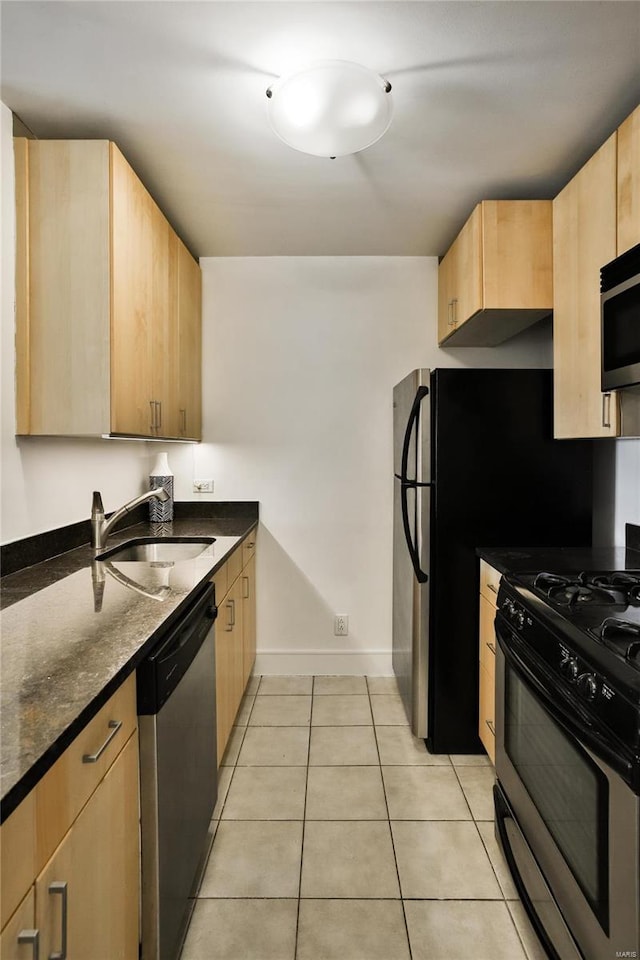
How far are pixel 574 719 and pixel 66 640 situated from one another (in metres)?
1.14

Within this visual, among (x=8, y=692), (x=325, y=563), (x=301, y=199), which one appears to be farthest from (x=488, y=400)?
(x=8, y=692)

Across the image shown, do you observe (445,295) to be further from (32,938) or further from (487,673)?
(32,938)

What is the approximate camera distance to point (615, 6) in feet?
4.59

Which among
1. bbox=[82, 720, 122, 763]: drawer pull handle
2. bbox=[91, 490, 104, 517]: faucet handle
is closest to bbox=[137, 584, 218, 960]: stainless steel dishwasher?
bbox=[82, 720, 122, 763]: drawer pull handle

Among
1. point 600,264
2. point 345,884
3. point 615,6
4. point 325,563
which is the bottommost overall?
point 345,884

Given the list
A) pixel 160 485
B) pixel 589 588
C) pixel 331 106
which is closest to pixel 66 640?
pixel 589 588

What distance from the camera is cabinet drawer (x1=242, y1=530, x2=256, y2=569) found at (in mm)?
2820

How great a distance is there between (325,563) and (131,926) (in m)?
2.27

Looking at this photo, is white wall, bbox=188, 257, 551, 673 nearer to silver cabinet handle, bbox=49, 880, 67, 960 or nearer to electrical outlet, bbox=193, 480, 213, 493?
electrical outlet, bbox=193, 480, 213, 493

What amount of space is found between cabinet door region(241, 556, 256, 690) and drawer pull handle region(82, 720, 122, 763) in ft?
5.42

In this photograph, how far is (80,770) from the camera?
946mm

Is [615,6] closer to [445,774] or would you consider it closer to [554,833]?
[554,833]

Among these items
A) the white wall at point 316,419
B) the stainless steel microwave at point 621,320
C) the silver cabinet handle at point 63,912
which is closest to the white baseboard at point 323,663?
the white wall at point 316,419

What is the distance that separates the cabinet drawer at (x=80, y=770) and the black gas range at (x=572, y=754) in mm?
963
